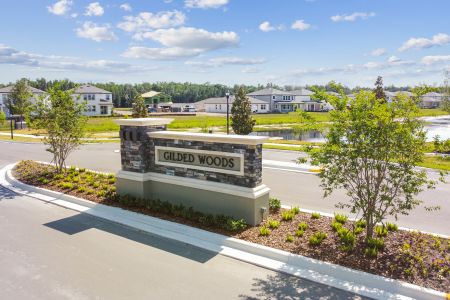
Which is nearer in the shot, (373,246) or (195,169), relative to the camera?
(373,246)

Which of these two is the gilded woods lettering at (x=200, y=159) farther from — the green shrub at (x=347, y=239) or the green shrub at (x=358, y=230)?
the green shrub at (x=358, y=230)

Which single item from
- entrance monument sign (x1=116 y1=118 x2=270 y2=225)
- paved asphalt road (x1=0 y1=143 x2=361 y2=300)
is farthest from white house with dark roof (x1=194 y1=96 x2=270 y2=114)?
paved asphalt road (x1=0 y1=143 x2=361 y2=300)

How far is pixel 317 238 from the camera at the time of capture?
7.70 m

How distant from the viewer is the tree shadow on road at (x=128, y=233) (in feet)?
A: 24.6

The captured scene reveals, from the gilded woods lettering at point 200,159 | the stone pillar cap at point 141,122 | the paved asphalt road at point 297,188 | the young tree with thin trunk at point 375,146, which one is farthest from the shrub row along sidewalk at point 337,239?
the stone pillar cap at point 141,122

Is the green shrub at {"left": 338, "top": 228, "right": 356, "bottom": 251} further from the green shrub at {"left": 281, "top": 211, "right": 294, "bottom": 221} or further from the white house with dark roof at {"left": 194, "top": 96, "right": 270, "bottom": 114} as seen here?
the white house with dark roof at {"left": 194, "top": 96, "right": 270, "bottom": 114}

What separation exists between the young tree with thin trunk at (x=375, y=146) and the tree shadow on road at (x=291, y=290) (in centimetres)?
182

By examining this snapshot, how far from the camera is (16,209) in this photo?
10.5 meters

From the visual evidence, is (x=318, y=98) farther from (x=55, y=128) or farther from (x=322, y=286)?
(x=55, y=128)

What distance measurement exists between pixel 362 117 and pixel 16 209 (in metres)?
9.80

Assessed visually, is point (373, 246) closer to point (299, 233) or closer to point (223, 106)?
point (299, 233)

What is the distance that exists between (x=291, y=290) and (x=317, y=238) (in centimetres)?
194

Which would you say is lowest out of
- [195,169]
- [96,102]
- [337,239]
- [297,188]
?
[297,188]

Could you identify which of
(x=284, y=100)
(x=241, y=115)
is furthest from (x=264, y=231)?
(x=284, y=100)
